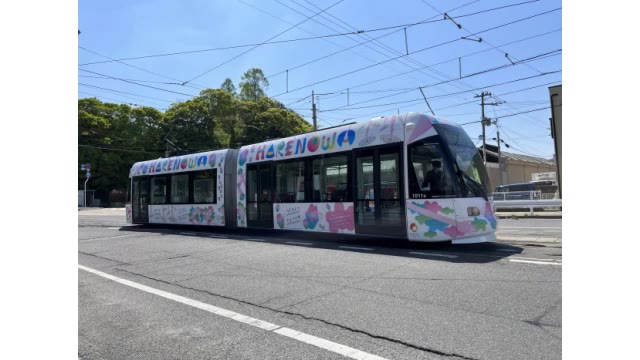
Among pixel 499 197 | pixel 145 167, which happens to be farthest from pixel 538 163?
pixel 145 167

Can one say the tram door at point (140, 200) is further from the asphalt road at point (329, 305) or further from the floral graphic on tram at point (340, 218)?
the floral graphic on tram at point (340, 218)

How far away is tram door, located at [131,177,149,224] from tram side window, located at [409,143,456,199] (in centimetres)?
1413

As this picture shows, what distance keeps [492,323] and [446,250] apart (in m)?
5.03

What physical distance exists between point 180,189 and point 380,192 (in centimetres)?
1045

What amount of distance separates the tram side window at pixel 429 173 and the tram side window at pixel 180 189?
10789 millimetres

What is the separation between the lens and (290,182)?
41.3 feet

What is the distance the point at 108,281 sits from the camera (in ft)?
23.8

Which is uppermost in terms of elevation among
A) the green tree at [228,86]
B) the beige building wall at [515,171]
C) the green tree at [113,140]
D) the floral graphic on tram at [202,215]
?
the green tree at [228,86]

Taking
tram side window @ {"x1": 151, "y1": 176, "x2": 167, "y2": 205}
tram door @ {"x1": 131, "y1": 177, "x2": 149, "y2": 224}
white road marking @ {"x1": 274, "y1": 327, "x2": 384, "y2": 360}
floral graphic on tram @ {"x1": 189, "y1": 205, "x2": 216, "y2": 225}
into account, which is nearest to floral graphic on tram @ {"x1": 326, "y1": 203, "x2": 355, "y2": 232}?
floral graphic on tram @ {"x1": 189, "y1": 205, "x2": 216, "y2": 225}

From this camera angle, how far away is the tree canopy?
4672 centimetres

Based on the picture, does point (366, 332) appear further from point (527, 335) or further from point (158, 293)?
point (158, 293)

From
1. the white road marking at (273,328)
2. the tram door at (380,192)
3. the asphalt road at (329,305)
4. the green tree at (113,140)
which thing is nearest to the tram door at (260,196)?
the tram door at (380,192)

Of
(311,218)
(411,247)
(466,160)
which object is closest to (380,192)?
(411,247)

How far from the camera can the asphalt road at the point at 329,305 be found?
12.5 feet
